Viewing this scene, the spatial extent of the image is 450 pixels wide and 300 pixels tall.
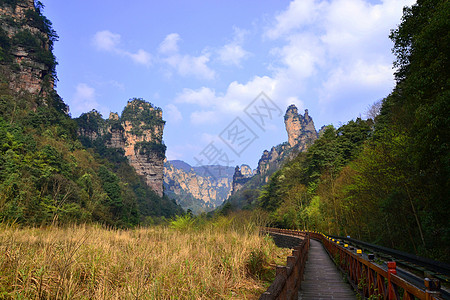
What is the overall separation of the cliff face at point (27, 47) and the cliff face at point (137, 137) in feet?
137

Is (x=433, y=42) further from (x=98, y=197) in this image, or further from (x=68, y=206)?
(x=98, y=197)

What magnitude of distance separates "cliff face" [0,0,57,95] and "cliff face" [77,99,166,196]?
41.9 m

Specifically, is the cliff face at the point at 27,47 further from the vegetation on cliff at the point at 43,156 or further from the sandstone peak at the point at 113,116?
the sandstone peak at the point at 113,116

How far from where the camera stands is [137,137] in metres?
119

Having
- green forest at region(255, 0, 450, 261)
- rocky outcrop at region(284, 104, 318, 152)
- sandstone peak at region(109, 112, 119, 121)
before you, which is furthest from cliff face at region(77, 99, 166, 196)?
green forest at region(255, 0, 450, 261)

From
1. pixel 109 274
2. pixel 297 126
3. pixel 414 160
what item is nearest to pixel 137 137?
pixel 297 126

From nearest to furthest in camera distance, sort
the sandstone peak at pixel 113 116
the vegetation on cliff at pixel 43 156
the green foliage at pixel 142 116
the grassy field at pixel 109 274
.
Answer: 1. the grassy field at pixel 109 274
2. the vegetation on cliff at pixel 43 156
3. the green foliage at pixel 142 116
4. the sandstone peak at pixel 113 116

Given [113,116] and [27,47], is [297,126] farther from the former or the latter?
[27,47]

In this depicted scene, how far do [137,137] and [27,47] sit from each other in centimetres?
5999

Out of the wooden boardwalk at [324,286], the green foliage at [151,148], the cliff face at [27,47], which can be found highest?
the cliff face at [27,47]

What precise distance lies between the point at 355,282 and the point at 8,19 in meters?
84.4

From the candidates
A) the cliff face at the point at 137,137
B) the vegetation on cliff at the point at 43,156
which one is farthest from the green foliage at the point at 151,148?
the vegetation on cliff at the point at 43,156

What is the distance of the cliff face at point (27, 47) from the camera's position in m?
58.8

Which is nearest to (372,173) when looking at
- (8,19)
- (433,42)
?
(433,42)
